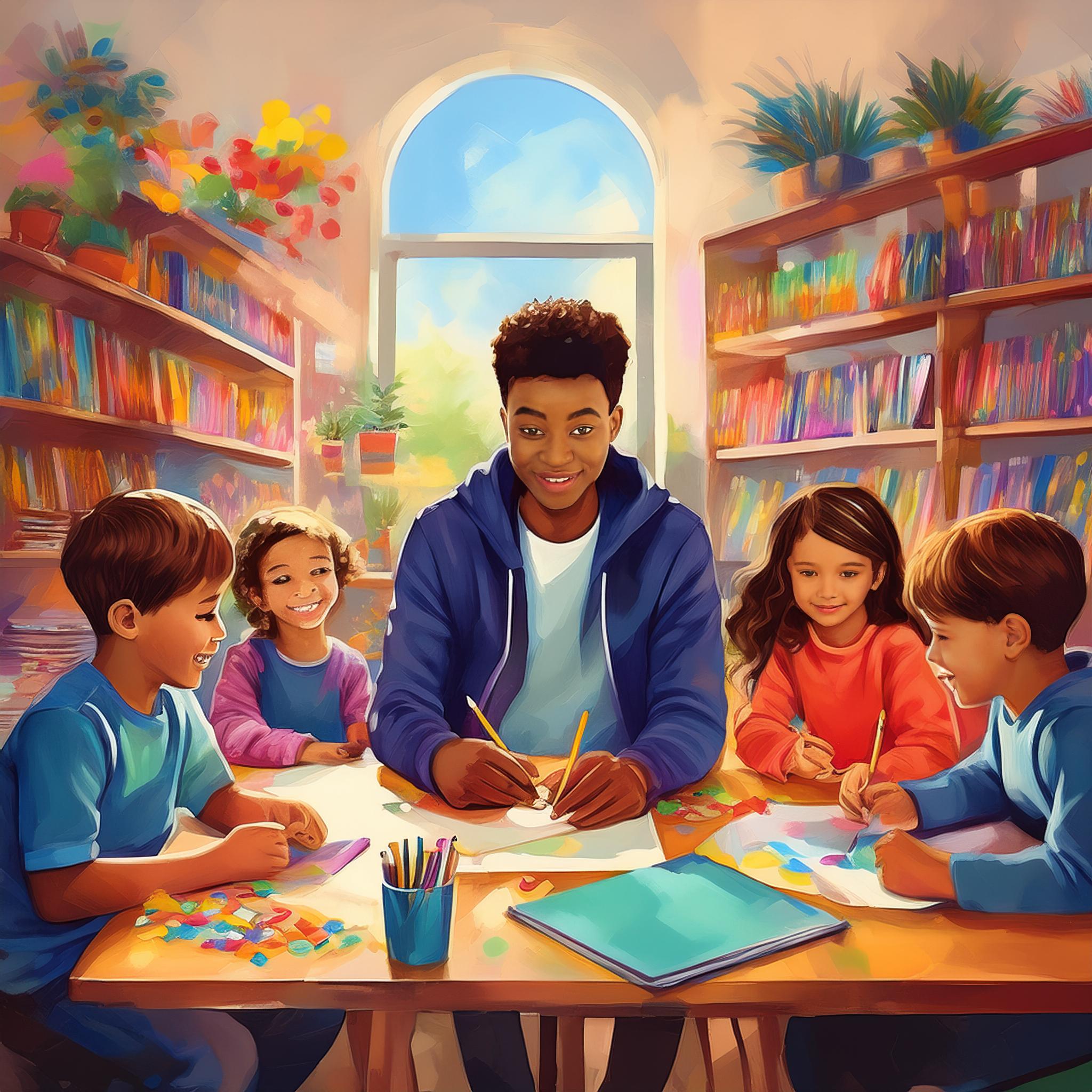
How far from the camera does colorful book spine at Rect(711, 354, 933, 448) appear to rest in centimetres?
164

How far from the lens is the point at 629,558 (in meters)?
1.63

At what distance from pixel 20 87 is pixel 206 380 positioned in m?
0.62

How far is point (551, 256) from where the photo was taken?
1607mm

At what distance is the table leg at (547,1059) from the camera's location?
1.46m

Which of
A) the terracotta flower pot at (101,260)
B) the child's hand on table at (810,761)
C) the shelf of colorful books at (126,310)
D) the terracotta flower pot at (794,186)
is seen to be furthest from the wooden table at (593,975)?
the terracotta flower pot at (794,186)

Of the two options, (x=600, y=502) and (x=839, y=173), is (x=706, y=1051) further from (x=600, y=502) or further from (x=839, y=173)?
(x=839, y=173)

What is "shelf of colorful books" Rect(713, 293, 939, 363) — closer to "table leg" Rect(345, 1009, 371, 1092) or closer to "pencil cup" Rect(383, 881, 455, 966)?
"pencil cup" Rect(383, 881, 455, 966)

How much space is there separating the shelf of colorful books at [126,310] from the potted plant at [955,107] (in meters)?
1.28

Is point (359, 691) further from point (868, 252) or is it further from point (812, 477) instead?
point (868, 252)

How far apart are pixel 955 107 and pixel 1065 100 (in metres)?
0.20

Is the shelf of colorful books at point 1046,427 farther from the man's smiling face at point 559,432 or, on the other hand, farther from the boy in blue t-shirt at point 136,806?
the boy in blue t-shirt at point 136,806

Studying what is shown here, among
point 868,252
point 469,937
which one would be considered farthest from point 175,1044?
point 868,252

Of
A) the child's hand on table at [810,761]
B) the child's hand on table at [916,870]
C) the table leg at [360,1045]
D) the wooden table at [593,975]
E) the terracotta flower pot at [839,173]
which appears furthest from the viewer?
the terracotta flower pot at [839,173]

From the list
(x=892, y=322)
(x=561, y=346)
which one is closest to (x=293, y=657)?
(x=561, y=346)
